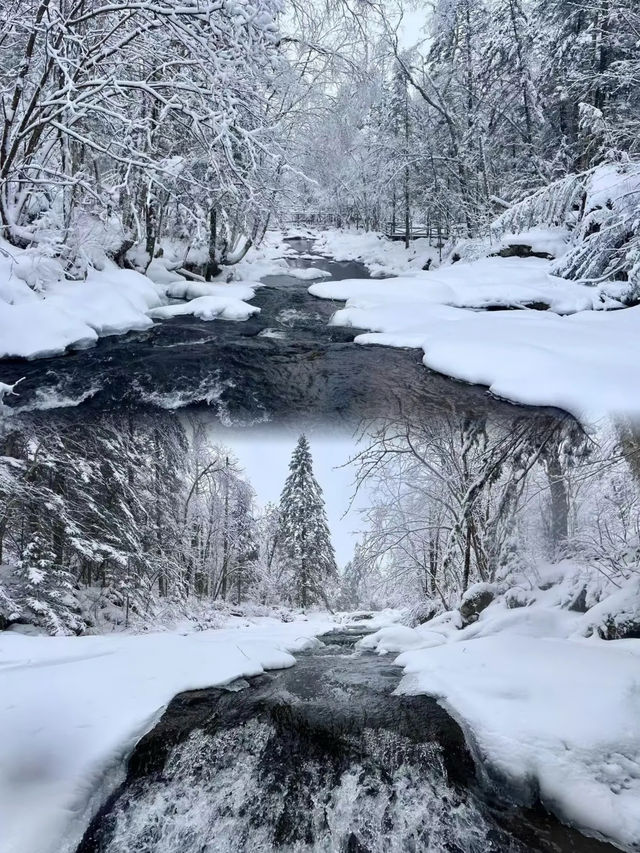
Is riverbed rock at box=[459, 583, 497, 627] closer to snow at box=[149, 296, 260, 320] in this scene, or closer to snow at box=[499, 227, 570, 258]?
snow at box=[149, 296, 260, 320]

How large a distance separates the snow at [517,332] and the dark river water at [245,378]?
265mm

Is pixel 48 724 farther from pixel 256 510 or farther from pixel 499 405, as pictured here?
pixel 256 510

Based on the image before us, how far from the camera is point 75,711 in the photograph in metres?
3.25

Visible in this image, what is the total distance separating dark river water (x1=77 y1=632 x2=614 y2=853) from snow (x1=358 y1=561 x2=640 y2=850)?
0.40ft

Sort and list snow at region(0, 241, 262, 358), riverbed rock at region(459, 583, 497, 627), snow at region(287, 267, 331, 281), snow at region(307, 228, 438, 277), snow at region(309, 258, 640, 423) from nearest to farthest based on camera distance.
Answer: snow at region(309, 258, 640, 423) → snow at region(0, 241, 262, 358) → riverbed rock at region(459, 583, 497, 627) → snow at region(287, 267, 331, 281) → snow at region(307, 228, 438, 277)

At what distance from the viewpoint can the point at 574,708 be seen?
317 cm

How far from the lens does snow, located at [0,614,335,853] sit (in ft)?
8.41

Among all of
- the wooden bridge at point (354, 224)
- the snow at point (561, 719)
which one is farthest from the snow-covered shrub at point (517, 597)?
the wooden bridge at point (354, 224)

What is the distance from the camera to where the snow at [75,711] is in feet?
8.41

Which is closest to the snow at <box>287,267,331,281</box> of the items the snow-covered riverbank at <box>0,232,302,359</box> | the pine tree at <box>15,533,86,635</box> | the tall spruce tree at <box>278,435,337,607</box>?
the snow-covered riverbank at <box>0,232,302,359</box>

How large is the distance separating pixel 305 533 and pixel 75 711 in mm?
5818

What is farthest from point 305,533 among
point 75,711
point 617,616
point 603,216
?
point 603,216

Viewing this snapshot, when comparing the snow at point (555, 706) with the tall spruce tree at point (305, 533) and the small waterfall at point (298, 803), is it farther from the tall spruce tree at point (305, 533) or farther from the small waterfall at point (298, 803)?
the tall spruce tree at point (305, 533)

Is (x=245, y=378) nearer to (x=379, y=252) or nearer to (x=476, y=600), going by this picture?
(x=476, y=600)
